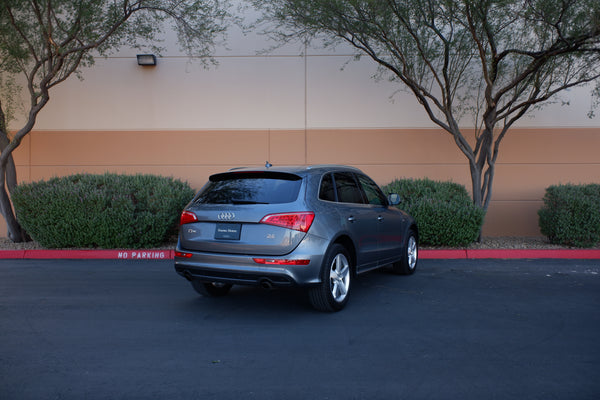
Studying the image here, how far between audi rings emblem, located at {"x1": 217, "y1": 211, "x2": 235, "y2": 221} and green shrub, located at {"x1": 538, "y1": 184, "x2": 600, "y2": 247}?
7903 millimetres

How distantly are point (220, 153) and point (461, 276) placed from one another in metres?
7.34

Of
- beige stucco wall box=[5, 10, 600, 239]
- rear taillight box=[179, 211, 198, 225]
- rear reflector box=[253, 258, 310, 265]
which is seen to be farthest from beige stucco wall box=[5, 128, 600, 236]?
rear reflector box=[253, 258, 310, 265]

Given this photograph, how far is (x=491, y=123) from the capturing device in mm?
10789

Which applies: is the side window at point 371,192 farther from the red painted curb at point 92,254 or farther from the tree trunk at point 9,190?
the tree trunk at point 9,190

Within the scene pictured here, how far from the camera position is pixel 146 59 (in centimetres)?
1298

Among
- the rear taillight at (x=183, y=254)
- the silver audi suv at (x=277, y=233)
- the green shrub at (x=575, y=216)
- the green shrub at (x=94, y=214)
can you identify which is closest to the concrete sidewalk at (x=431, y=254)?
the green shrub at (x=94, y=214)

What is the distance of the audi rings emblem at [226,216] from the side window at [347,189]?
1.40m

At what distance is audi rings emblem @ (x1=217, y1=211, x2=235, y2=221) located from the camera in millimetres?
5312

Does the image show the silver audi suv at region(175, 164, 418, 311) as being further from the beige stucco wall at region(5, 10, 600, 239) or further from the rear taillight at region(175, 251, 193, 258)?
the beige stucco wall at region(5, 10, 600, 239)

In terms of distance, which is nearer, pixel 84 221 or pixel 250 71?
pixel 84 221

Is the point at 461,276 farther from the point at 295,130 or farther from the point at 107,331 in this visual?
the point at 295,130

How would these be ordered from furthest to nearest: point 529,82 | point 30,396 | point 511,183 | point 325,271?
point 511,183 < point 529,82 < point 325,271 < point 30,396

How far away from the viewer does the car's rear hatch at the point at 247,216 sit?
5160mm

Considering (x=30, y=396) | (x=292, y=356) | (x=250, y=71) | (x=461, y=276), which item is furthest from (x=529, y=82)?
(x=30, y=396)
